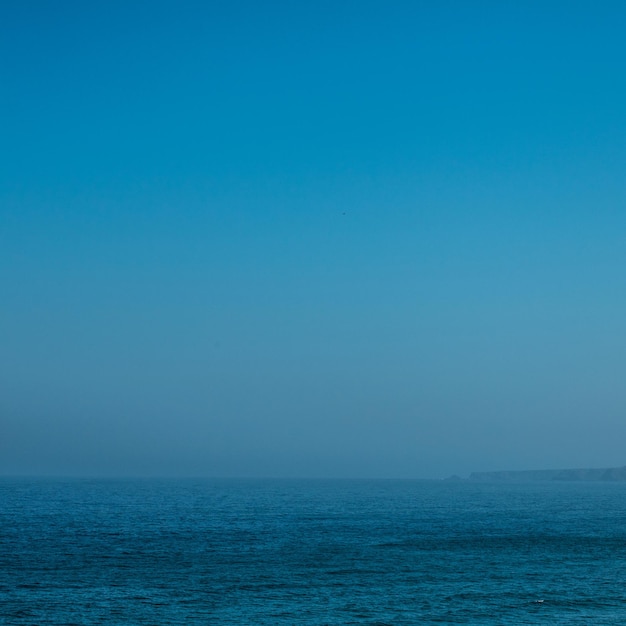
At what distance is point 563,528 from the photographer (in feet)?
365

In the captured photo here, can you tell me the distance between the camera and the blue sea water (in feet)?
163

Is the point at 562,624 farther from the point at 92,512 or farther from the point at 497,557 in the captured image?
the point at 92,512

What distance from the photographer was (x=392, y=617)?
161 feet

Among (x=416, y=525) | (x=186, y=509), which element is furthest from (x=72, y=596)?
Result: (x=186, y=509)

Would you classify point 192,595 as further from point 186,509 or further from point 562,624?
point 186,509

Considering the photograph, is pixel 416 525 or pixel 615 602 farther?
pixel 416 525

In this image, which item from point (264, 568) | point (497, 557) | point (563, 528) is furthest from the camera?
point (563, 528)

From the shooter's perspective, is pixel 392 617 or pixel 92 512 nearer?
pixel 392 617

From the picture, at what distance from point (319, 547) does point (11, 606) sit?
39.2 m

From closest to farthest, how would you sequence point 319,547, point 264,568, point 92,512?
point 264,568 → point 319,547 → point 92,512

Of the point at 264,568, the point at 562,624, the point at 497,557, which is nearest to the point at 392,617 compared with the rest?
the point at 562,624

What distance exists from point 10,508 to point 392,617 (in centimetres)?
11001

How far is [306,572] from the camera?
65.5 meters

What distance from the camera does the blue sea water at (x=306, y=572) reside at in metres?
49.8
